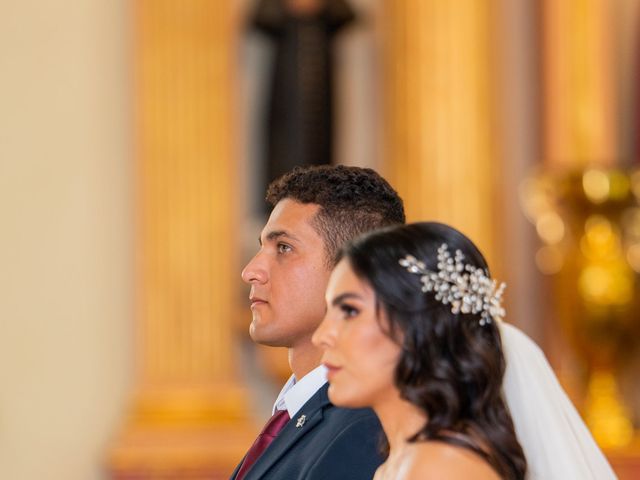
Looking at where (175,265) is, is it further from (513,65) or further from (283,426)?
(283,426)

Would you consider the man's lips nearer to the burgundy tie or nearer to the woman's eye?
the burgundy tie

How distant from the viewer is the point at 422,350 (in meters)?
2.07

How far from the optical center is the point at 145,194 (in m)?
8.02

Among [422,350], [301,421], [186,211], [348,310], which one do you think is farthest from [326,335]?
[186,211]

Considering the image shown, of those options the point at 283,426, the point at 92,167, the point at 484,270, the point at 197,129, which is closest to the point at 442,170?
the point at 197,129

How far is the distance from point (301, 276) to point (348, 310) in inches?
29.9

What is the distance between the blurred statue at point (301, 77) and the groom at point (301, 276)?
5114 mm

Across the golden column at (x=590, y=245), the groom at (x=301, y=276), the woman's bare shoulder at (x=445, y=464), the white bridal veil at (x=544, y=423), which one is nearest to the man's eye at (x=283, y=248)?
the groom at (x=301, y=276)

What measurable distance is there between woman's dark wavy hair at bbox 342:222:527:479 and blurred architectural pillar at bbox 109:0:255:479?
588 cm

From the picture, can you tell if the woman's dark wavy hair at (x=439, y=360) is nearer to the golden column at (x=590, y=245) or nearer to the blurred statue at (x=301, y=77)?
the golden column at (x=590, y=245)

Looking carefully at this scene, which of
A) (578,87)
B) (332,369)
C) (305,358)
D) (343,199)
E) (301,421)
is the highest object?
(578,87)

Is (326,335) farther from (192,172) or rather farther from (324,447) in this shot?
(192,172)

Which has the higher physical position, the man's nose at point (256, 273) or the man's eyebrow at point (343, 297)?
the man's eyebrow at point (343, 297)

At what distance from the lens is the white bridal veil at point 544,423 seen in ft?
8.75
